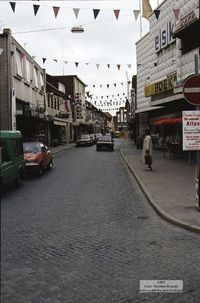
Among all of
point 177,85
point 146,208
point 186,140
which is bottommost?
point 146,208

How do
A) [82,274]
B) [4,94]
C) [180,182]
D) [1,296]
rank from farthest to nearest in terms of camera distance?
[4,94] < [180,182] < [82,274] < [1,296]

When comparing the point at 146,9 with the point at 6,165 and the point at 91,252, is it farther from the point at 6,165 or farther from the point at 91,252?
the point at 91,252

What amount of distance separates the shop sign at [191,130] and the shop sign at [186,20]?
389 inches

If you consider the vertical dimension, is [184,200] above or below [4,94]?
below

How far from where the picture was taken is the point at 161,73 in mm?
26453

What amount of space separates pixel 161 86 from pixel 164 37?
289cm

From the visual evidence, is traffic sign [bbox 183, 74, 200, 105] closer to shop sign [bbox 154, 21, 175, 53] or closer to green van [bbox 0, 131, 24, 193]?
green van [bbox 0, 131, 24, 193]

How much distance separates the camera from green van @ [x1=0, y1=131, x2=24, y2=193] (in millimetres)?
11134

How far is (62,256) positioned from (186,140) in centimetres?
442

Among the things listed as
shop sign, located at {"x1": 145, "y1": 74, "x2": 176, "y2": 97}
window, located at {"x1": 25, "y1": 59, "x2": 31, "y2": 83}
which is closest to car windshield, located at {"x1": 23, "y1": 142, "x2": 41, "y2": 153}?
shop sign, located at {"x1": 145, "y1": 74, "x2": 176, "y2": 97}

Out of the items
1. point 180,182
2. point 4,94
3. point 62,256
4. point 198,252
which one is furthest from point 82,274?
point 4,94

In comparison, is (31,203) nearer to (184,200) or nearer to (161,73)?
(184,200)

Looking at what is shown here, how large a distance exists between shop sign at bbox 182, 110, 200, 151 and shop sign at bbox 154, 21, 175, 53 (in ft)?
48.9

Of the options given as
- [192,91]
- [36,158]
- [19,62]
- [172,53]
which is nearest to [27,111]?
[19,62]
